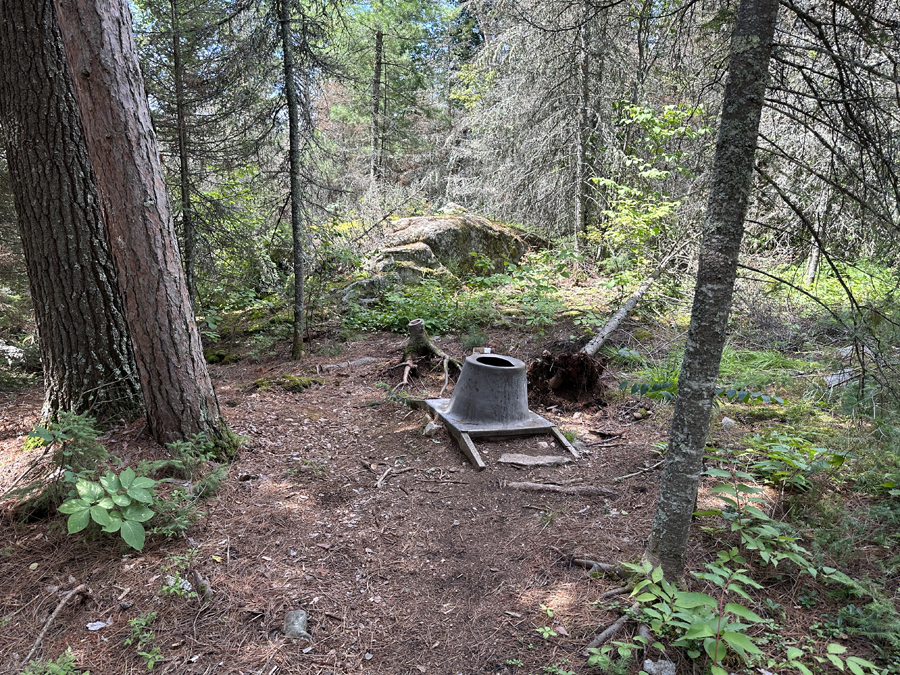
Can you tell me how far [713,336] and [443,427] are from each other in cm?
305

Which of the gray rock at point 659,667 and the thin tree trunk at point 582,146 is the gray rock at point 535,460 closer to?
the gray rock at point 659,667

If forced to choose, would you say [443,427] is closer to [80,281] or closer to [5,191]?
[80,281]

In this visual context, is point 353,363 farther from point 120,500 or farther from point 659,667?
point 659,667

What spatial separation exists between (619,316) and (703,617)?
17.6ft

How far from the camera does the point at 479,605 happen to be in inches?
101

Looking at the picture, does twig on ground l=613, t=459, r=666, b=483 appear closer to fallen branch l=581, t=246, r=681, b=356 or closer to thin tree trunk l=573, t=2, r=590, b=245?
fallen branch l=581, t=246, r=681, b=356

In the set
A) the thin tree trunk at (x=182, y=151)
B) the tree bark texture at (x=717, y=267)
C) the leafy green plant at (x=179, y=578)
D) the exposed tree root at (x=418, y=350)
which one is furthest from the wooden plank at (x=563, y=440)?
the thin tree trunk at (x=182, y=151)

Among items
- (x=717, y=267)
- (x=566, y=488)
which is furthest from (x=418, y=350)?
(x=717, y=267)

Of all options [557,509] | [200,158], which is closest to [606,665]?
[557,509]

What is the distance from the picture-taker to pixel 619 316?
22.9ft

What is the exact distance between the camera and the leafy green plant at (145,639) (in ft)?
6.97

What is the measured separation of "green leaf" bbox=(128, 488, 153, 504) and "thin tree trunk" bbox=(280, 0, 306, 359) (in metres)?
4.84

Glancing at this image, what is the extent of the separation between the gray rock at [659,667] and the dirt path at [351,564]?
30 centimetres

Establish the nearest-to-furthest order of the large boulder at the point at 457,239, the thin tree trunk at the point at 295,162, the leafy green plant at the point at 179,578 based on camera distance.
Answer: the leafy green plant at the point at 179,578 → the thin tree trunk at the point at 295,162 → the large boulder at the point at 457,239
